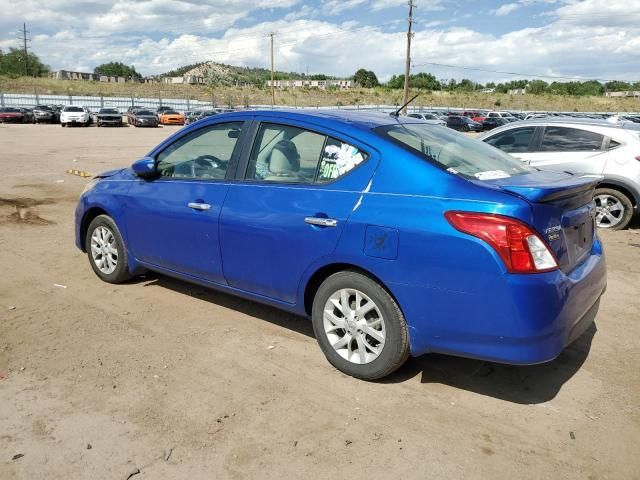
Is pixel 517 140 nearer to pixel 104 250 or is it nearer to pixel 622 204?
pixel 622 204

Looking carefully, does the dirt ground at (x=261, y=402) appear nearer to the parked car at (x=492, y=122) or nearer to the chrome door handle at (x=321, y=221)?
the chrome door handle at (x=321, y=221)

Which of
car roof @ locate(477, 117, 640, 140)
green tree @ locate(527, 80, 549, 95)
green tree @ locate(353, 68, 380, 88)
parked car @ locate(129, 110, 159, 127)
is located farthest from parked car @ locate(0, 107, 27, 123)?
green tree @ locate(527, 80, 549, 95)

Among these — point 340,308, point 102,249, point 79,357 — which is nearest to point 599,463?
point 340,308

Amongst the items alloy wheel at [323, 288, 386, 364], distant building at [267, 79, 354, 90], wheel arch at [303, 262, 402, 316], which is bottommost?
alloy wheel at [323, 288, 386, 364]

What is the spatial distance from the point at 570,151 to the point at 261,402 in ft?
23.3

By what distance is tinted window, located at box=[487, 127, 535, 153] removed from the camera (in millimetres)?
8984

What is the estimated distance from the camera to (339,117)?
3.99m

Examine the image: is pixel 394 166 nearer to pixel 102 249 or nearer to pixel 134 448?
pixel 134 448

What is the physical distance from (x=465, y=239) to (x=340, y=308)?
3.21 ft

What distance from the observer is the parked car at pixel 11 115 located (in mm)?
41938

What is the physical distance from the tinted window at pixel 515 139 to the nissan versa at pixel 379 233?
202 inches

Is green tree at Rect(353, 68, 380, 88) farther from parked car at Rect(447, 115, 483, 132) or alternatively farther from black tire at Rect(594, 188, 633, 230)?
black tire at Rect(594, 188, 633, 230)

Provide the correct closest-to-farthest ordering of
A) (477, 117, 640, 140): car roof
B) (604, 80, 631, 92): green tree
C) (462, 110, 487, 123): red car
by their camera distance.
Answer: (477, 117, 640, 140): car roof, (462, 110, 487, 123): red car, (604, 80, 631, 92): green tree

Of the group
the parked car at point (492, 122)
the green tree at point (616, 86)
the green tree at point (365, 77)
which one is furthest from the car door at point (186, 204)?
the green tree at point (616, 86)
